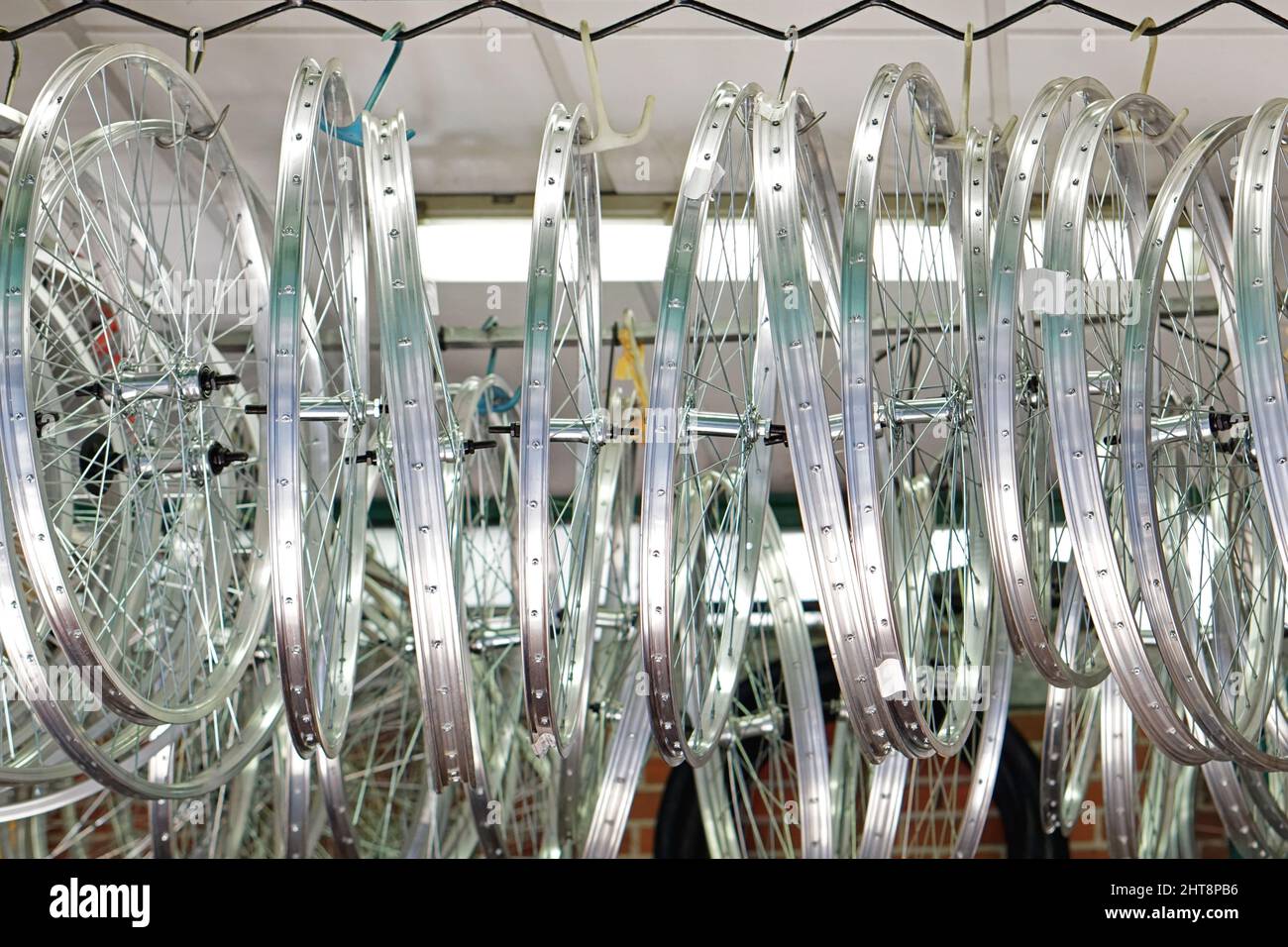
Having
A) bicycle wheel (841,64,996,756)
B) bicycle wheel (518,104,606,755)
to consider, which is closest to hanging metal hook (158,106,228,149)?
bicycle wheel (518,104,606,755)

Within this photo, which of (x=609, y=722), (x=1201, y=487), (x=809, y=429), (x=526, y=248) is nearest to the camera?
(x=809, y=429)

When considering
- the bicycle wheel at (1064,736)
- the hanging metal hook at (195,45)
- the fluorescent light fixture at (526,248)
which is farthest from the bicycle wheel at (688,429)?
the fluorescent light fixture at (526,248)

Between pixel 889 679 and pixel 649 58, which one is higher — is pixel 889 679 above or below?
below

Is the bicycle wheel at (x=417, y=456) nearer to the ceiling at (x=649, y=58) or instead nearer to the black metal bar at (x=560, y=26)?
the black metal bar at (x=560, y=26)

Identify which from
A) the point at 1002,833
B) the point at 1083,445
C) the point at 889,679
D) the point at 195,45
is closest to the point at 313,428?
the point at 195,45

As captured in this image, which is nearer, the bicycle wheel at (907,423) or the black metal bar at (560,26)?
the bicycle wheel at (907,423)

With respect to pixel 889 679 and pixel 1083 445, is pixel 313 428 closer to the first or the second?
pixel 889 679

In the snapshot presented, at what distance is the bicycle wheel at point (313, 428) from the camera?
125cm

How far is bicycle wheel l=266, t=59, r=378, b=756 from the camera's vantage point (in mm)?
1251

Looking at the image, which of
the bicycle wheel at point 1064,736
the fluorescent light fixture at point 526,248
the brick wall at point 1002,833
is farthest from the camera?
the brick wall at point 1002,833

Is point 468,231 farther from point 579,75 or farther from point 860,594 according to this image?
point 860,594

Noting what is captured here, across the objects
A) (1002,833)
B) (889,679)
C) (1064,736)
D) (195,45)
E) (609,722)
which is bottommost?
(1002,833)

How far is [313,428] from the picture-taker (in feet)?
5.86

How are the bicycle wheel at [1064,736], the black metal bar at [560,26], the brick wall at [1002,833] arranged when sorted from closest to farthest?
the black metal bar at [560,26] → the bicycle wheel at [1064,736] → the brick wall at [1002,833]
